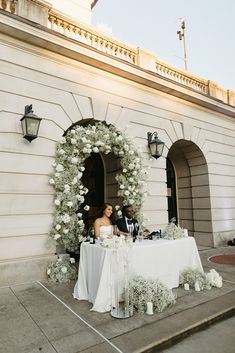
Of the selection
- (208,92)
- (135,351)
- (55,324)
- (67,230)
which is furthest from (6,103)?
(208,92)

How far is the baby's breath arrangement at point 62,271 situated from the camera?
19.2 feet

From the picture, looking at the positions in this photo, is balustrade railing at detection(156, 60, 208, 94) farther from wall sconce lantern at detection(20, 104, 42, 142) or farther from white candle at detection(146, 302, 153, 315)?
white candle at detection(146, 302, 153, 315)

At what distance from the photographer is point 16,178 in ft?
19.5

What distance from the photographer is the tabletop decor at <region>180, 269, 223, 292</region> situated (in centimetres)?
511

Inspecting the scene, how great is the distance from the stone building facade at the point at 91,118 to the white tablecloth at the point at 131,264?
5.43 ft

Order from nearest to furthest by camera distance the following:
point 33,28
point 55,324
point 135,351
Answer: point 135,351 < point 55,324 < point 33,28

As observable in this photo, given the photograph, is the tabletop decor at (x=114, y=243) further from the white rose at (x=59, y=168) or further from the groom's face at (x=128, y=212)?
the white rose at (x=59, y=168)

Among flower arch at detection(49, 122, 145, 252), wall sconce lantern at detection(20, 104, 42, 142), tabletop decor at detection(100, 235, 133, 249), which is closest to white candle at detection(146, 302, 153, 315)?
tabletop decor at detection(100, 235, 133, 249)

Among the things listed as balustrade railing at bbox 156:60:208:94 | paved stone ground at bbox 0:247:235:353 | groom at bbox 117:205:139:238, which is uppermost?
balustrade railing at bbox 156:60:208:94

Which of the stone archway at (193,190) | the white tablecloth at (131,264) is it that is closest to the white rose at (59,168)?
the white tablecloth at (131,264)

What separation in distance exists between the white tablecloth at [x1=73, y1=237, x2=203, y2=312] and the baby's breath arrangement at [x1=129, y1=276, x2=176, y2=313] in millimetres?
254

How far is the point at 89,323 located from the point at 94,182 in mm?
5879

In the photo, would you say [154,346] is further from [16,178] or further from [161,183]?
[161,183]

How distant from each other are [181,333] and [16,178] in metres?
4.52
